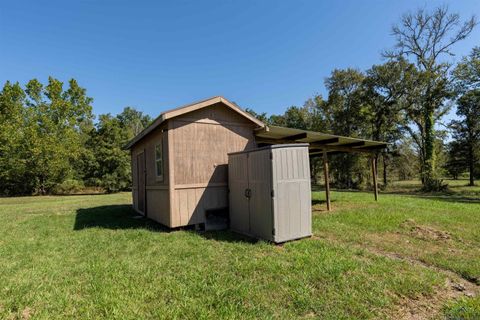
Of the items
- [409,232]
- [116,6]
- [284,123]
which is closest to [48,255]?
[409,232]

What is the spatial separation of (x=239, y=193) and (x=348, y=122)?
24681 mm

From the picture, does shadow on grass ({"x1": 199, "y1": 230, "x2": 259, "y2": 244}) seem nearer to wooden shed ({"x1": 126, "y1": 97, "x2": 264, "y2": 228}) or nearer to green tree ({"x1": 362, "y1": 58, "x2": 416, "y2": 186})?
wooden shed ({"x1": 126, "y1": 97, "x2": 264, "y2": 228})

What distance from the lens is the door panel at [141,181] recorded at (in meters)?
9.14

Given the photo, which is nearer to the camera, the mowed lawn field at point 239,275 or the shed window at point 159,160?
the mowed lawn field at point 239,275

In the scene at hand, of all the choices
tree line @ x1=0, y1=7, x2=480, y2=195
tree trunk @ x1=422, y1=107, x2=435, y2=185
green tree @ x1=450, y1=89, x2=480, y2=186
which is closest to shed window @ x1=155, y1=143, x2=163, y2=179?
tree line @ x1=0, y1=7, x2=480, y2=195

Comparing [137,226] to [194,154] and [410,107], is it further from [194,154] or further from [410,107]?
[410,107]

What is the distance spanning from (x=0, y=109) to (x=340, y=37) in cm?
2503

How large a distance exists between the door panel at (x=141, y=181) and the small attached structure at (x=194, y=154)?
48.6 inches

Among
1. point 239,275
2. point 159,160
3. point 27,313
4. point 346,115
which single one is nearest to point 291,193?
point 239,275

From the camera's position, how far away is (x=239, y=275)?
3701 millimetres

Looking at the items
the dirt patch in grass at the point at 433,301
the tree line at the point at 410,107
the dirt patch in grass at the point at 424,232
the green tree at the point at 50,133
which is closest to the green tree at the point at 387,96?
the tree line at the point at 410,107

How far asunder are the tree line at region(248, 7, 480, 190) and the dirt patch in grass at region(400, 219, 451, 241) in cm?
1907

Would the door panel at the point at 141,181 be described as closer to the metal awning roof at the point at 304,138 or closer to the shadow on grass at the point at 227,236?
the shadow on grass at the point at 227,236

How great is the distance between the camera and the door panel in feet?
30.0
